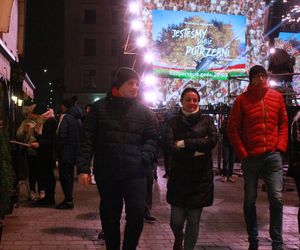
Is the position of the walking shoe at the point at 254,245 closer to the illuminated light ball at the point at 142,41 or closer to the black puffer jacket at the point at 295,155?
the black puffer jacket at the point at 295,155

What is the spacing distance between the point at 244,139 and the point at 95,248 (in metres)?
2.09

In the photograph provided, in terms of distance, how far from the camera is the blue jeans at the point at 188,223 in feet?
16.4

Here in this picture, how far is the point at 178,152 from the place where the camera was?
5.04 metres

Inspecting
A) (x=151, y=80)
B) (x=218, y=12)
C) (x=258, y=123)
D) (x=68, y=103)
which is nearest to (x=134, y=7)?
(x=151, y=80)

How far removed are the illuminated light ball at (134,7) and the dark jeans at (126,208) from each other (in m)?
15.7

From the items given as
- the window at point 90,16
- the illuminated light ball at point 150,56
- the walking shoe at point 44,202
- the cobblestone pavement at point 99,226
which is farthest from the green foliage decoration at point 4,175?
the window at point 90,16

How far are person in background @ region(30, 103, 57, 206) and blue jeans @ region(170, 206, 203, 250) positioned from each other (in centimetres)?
399

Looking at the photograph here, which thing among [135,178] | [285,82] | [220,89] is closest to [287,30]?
[220,89]

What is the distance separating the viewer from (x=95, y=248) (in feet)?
18.8

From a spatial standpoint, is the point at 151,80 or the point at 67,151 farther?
the point at 151,80

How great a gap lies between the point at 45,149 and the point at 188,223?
4.38m

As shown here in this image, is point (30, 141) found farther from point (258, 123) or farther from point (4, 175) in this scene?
point (258, 123)

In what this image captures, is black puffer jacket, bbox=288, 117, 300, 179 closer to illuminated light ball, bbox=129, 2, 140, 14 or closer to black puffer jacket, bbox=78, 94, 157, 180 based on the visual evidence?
black puffer jacket, bbox=78, 94, 157, 180

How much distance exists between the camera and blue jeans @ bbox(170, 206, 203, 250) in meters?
5.01
